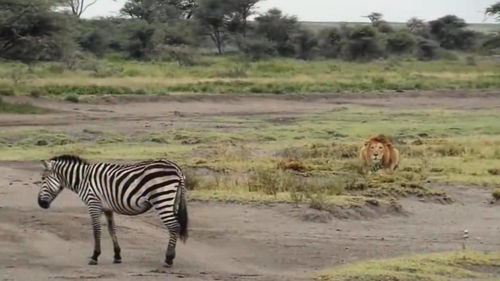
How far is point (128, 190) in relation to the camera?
40.2 feet

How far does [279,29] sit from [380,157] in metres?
51.3

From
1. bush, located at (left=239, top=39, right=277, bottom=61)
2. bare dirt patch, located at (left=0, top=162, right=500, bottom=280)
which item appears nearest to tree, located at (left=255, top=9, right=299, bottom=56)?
bush, located at (left=239, top=39, right=277, bottom=61)

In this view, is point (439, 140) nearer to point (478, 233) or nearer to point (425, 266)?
point (478, 233)

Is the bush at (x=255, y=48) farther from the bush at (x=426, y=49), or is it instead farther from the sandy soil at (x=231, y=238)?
the sandy soil at (x=231, y=238)

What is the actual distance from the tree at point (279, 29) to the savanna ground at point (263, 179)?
26.8 m

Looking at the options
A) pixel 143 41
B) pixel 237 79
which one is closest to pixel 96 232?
pixel 237 79

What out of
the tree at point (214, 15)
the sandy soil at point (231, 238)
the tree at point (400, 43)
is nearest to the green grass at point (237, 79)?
the tree at point (214, 15)

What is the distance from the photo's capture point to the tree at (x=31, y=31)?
3584cm

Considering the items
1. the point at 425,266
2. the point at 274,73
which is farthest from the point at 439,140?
the point at 274,73

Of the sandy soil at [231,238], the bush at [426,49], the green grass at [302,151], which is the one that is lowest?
the bush at [426,49]

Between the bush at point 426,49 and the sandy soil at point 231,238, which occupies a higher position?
the sandy soil at point 231,238

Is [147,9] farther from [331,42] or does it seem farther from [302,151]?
[302,151]

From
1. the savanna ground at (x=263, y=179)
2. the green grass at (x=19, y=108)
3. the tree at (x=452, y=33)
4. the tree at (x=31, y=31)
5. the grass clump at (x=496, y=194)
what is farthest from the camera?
the tree at (x=452, y=33)

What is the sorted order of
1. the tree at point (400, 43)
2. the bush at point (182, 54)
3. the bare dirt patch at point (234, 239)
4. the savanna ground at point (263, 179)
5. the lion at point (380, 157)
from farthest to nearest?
the tree at point (400, 43), the bush at point (182, 54), the lion at point (380, 157), the savanna ground at point (263, 179), the bare dirt patch at point (234, 239)
